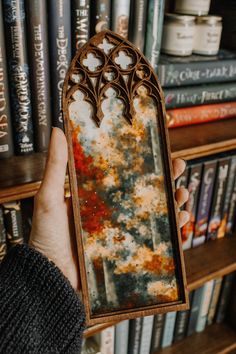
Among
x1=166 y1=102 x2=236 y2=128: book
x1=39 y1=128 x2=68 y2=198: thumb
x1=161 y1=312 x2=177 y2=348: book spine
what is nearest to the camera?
x1=39 y1=128 x2=68 y2=198: thumb

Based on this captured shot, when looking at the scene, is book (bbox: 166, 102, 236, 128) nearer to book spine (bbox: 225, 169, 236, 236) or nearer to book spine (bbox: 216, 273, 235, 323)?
book spine (bbox: 225, 169, 236, 236)

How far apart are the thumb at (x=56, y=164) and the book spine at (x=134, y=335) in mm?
565

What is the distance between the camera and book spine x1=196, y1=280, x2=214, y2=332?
42.7 inches

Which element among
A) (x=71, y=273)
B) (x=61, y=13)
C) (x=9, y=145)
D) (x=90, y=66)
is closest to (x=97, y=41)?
(x=90, y=66)

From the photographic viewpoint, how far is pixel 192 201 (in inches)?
36.4

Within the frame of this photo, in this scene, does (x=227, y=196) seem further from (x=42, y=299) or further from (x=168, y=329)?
(x=42, y=299)

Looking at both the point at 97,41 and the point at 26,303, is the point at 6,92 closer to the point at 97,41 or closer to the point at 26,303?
the point at 97,41

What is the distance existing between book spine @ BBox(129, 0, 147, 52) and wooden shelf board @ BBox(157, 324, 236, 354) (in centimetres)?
85

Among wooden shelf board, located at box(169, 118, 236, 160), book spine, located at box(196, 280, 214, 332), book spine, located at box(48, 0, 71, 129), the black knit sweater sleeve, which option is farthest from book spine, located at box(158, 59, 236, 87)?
book spine, located at box(196, 280, 214, 332)

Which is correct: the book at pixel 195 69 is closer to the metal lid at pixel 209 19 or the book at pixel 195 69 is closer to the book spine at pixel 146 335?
the metal lid at pixel 209 19

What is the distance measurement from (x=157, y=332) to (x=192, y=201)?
0.40 metres

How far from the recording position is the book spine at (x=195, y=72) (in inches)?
31.3

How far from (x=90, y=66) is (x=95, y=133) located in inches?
3.7

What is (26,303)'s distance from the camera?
525 millimetres
